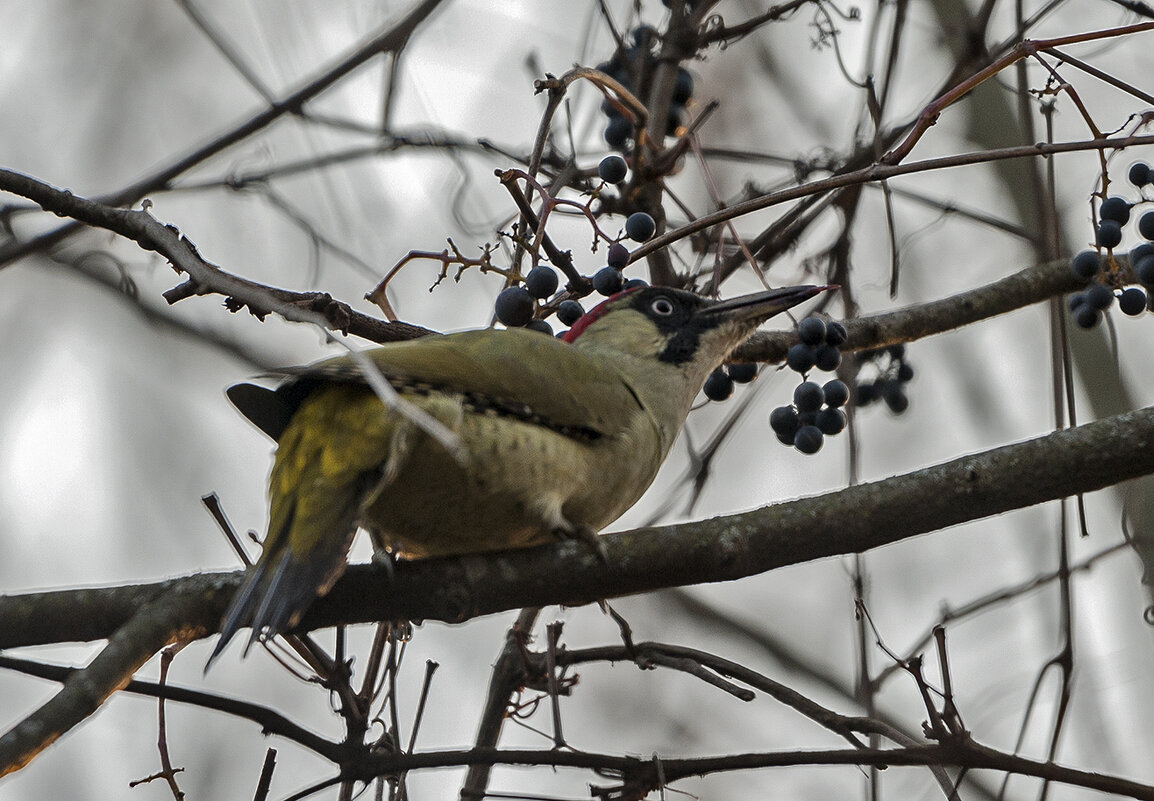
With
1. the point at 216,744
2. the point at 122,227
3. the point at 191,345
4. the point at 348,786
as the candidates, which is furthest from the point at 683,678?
the point at 122,227

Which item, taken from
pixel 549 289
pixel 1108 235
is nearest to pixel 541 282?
pixel 549 289

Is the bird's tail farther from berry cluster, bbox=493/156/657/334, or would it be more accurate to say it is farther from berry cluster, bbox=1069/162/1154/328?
berry cluster, bbox=1069/162/1154/328

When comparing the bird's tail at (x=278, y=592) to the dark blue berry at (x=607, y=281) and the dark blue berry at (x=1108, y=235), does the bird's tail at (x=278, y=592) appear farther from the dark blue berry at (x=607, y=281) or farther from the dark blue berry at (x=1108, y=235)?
the dark blue berry at (x=1108, y=235)

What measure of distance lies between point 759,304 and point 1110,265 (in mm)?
933

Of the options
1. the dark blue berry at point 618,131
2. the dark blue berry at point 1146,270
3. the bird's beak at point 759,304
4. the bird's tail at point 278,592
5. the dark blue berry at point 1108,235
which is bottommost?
the bird's tail at point 278,592

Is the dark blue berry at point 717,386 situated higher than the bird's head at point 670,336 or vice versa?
the bird's head at point 670,336

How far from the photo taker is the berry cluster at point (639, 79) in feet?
13.5

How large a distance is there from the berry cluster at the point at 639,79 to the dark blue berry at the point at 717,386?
3.44ft

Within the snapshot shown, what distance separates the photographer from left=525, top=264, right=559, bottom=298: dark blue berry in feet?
9.78

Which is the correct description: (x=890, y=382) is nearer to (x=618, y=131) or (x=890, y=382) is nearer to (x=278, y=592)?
(x=618, y=131)

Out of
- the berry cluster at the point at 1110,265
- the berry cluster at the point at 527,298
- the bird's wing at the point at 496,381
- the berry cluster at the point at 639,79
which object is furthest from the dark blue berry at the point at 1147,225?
the berry cluster at the point at 639,79

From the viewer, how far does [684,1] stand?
4082 mm

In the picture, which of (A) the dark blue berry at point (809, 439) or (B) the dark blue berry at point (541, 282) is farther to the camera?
(A) the dark blue berry at point (809, 439)

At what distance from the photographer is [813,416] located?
3291 mm
